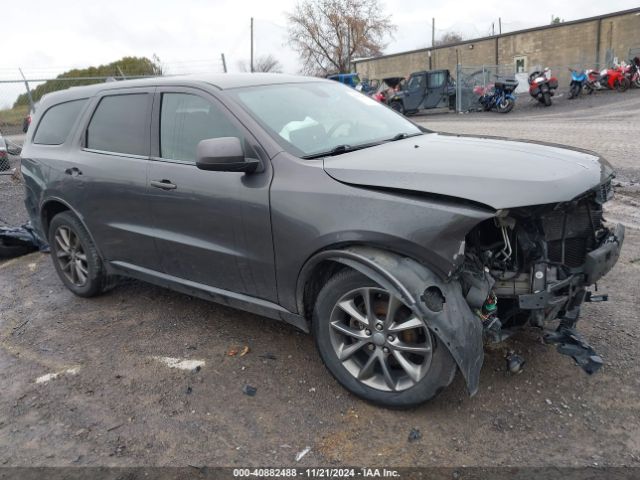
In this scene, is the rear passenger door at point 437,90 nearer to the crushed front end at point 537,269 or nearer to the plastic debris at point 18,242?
the plastic debris at point 18,242

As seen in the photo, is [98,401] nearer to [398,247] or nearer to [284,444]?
[284,444]

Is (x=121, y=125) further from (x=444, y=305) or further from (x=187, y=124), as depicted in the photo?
(x=444, y=305)

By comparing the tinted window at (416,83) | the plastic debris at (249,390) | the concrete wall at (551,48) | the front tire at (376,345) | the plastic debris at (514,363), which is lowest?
the plastic debris at (249,390)

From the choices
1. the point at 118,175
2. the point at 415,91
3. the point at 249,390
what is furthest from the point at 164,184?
the point at 415,91

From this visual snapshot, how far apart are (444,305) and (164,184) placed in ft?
6.77

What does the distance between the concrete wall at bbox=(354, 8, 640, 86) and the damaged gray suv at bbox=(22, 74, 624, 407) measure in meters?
28.6

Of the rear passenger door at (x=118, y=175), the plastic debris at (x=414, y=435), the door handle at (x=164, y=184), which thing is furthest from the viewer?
the rear passenger door at (x=118, y=175)

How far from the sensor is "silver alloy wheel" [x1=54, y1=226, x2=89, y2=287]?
4.80m

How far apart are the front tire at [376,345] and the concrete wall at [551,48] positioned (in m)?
29.3

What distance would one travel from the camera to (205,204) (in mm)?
3484

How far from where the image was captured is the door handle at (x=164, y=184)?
12.0ft

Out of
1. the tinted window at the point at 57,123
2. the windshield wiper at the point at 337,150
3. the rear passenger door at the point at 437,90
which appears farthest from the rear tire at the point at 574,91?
the tinted window at the point at 57,123

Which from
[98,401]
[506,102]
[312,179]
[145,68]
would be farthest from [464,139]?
[145,68]

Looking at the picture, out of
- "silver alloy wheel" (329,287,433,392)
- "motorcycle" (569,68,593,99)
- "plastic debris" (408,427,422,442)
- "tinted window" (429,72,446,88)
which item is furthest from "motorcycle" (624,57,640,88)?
"plastic debris" (408,427,422,442)
